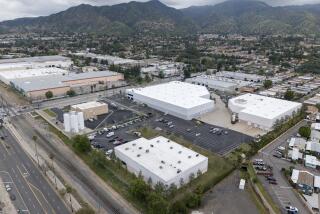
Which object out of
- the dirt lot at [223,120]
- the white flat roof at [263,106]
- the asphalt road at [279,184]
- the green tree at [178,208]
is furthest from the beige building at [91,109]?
the asphalt road at [279,184]

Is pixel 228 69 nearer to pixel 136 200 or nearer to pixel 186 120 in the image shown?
pixel 186 120

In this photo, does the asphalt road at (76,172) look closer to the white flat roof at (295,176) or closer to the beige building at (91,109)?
the beige building at (91,109)

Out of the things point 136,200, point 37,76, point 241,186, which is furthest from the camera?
point 37,76

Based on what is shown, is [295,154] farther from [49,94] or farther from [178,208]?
[49,94]

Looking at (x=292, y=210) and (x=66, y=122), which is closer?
(x=292, y=210)

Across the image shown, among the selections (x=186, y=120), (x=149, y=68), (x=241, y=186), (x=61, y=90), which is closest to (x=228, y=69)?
(x=149, y=68)

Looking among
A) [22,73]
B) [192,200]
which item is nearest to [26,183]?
[192,200]
